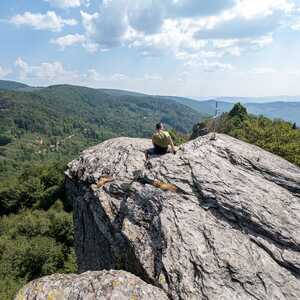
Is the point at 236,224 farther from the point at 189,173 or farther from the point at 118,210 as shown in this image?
the point at 118,210

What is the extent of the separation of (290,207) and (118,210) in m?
7.23

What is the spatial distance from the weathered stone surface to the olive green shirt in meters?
6.83

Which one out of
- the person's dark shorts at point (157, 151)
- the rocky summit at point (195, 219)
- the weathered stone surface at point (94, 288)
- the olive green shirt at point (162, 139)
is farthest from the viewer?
the person's dark shorts at point (157, 151)

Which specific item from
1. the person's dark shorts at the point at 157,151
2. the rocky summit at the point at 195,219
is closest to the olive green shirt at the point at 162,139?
the person's dark shorts at the point at 157,151

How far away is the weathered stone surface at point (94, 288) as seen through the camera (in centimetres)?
987

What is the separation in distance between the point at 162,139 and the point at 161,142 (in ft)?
0.63

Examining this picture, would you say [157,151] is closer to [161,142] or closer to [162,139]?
[161,142]

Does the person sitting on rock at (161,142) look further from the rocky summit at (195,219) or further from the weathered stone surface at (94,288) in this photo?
the weathered stone surface at (94,288)

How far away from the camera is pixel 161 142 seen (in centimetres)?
1578

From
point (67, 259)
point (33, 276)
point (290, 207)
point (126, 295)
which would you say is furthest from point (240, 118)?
point (126, 295)

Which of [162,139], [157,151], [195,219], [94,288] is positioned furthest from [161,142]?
[94,288]

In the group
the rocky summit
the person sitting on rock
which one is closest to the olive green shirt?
the person sitting on rock

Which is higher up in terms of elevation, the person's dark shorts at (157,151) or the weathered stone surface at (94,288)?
the person's dark shorts at (157,151)

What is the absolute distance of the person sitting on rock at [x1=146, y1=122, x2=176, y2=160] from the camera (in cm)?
1562
